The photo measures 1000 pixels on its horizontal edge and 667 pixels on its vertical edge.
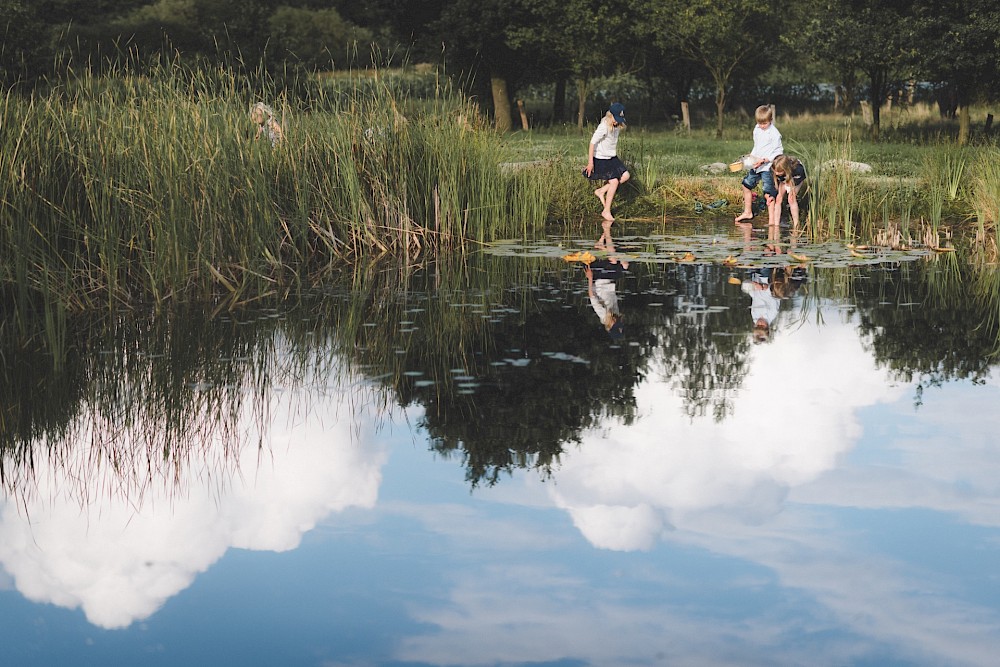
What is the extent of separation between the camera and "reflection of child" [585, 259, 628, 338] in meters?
9.07

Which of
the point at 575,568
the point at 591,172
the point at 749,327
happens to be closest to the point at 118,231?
the point at 749,327

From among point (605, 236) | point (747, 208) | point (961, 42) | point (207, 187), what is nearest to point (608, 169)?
point (605, 236)

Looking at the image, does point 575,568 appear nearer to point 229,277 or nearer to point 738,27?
point 229,277

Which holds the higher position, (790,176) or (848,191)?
(790,176)

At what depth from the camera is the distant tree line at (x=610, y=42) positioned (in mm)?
29500

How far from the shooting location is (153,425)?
247 inches

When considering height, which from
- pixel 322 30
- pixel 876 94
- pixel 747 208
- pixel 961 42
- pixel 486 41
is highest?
pixel 322 30

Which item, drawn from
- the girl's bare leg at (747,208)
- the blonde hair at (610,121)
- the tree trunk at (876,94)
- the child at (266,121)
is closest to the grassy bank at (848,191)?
the girl's bare leg at (747,208)

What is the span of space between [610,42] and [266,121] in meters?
28.2

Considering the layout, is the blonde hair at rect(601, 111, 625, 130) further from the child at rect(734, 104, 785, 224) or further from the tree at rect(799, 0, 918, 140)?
the tree at rect(799, 0, 918, 140)

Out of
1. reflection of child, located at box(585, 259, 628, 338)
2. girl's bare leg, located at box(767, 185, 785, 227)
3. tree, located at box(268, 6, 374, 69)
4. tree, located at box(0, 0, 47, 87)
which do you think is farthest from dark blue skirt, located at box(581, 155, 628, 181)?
tree, located at box(268, 6, 374, 69)

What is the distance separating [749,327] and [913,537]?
403 centimetres

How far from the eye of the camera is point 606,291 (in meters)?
10.6

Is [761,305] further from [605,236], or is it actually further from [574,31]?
[574,31]
